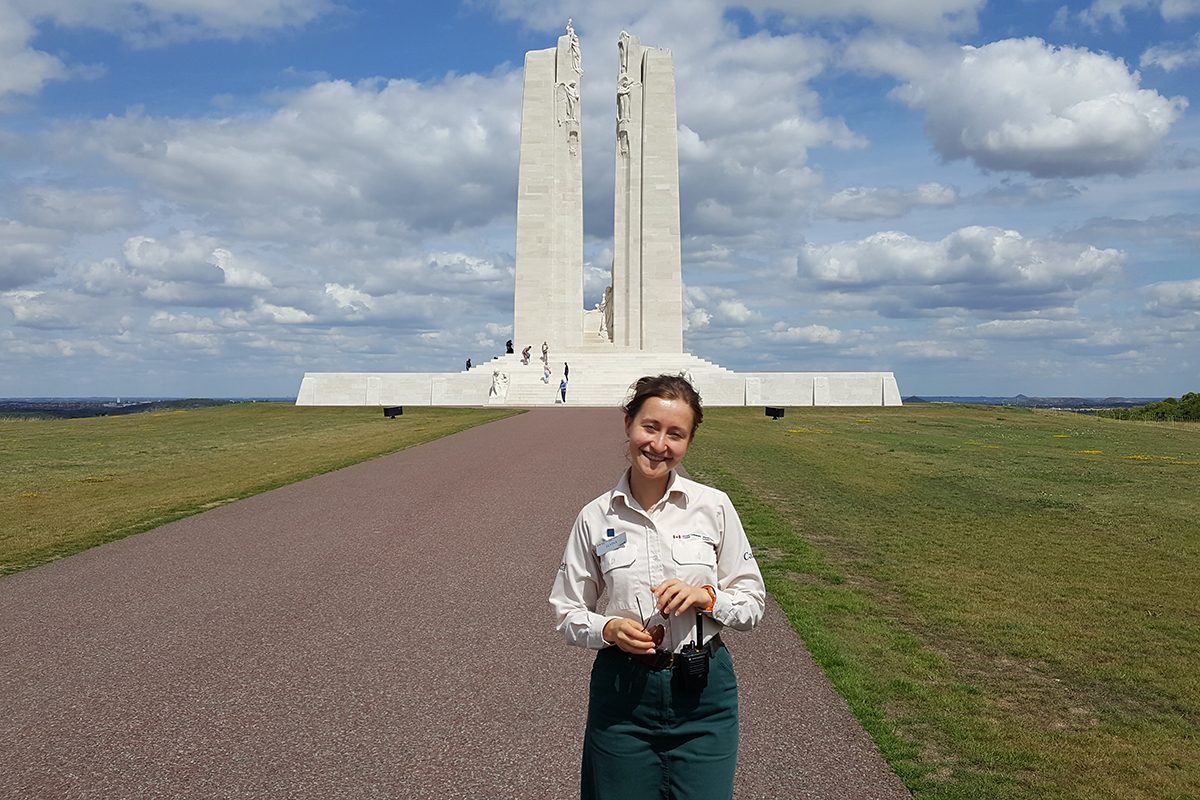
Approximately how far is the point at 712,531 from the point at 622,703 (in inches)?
23.4

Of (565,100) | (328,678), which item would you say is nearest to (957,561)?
(328,678)

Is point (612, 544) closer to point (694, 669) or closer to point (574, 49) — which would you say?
point (694, 669)

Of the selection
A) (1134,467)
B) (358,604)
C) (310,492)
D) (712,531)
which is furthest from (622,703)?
(1134,467)

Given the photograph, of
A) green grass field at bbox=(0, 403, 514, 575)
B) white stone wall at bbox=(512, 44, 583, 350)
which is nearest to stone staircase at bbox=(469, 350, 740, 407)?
white stone wall at bbox=(512, 44, 583, 350)

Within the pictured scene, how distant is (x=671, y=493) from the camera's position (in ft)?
10.6

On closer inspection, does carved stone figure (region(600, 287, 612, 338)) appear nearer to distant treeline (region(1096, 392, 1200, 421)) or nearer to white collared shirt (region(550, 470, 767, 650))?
distant treeline (region(1096, 392, 1200, 421))

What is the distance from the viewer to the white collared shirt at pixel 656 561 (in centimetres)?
317

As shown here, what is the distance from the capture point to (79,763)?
5055 mm

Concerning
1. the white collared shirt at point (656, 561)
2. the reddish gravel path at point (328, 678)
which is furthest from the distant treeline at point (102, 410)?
the white collared shirt at point (656, 561)

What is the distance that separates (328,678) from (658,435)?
12.9 ft

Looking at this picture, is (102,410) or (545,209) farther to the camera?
(102,410)

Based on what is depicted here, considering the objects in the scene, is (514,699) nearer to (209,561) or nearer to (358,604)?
(358,604)

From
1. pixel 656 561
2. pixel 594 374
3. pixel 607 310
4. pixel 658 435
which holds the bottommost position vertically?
pixel 656 561

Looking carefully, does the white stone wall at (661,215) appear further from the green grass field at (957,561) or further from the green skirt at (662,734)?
the green skirt at (662,734)
